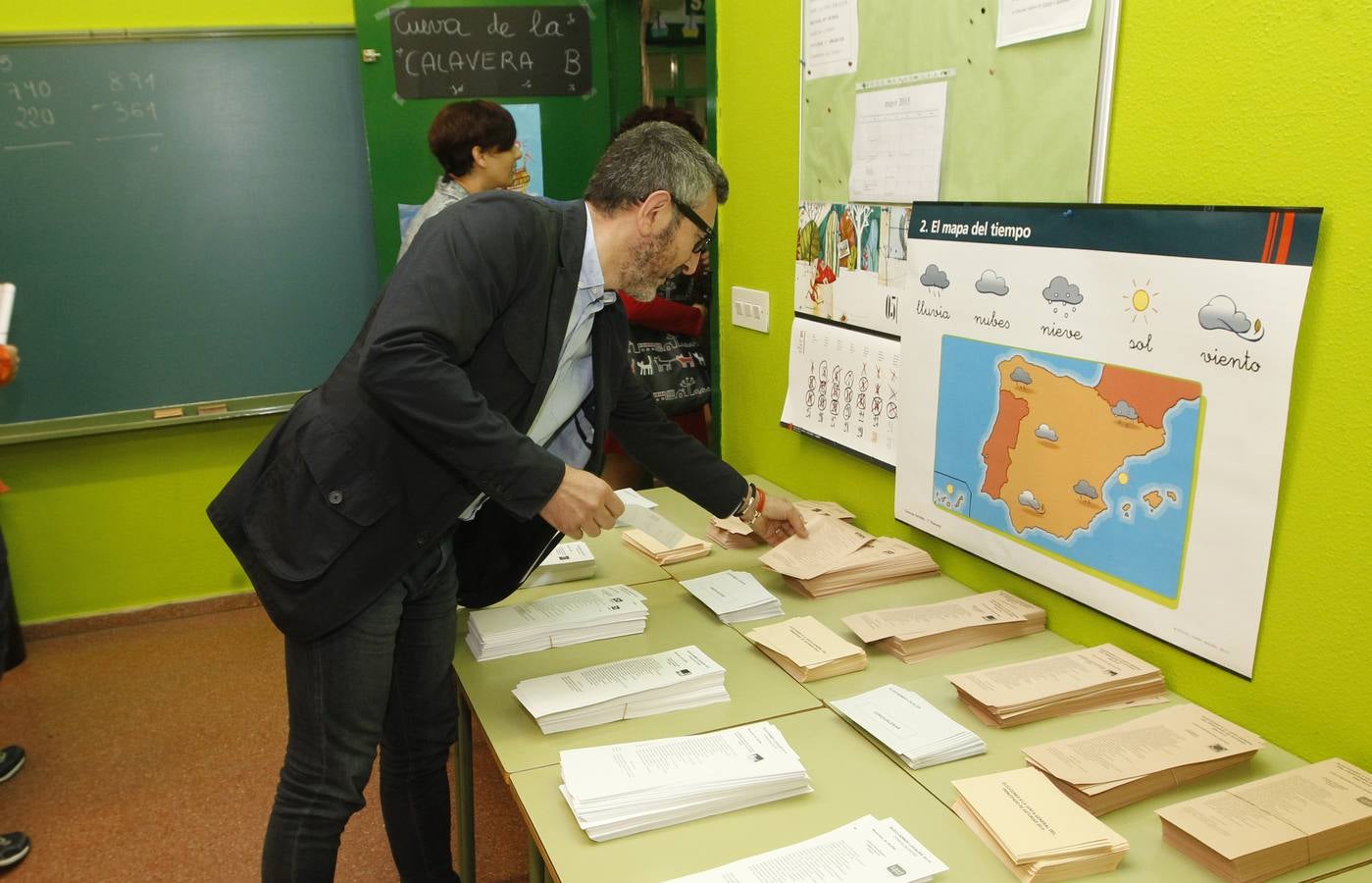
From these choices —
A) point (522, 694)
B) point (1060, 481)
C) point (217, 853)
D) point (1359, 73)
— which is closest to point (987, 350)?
point (1060, 481)

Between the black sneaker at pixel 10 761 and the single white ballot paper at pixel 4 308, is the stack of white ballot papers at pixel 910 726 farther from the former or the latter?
the black sneaker at pixel 10 761

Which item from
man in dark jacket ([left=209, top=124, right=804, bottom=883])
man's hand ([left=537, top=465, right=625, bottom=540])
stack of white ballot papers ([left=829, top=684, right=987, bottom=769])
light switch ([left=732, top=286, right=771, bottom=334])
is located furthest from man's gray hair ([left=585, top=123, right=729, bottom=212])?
light switch ([left=732, top=286, right=771, bottom=334])

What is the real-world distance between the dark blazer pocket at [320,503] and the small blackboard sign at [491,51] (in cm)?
234

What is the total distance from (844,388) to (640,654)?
83 cm

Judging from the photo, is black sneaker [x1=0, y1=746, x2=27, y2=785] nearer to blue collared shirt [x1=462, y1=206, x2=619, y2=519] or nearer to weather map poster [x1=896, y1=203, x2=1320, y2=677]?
blue collared shirt [x1=462, y1=206, x2=619, y2=519]

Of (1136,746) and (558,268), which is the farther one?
(558,268)

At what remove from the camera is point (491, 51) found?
11.3ft

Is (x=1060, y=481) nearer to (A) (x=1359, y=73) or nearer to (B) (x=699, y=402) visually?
(A) (x=1359, y=73)

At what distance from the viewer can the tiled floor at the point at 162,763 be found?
2.33 m

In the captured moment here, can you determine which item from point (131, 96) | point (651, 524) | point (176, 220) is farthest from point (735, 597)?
point (131, 96)

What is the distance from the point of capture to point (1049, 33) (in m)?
1.53

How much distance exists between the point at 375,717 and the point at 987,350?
119 cm

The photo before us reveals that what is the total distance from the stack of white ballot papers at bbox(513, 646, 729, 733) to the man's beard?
0.60 metres

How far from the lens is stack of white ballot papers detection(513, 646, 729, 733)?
4.67 feet
